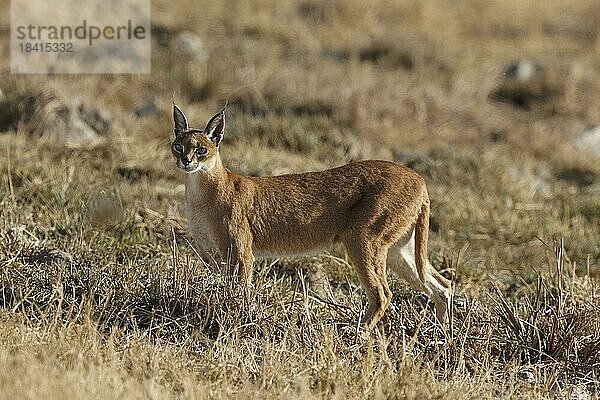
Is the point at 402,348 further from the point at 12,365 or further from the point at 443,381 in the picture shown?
the point at 12,365

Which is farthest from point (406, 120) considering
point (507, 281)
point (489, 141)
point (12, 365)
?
point (12, 365)

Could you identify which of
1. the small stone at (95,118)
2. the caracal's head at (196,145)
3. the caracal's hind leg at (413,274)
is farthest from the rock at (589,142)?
the caracal's head at (196,145)

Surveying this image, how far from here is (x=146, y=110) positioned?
12.4 meters

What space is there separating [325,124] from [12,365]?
293 inches

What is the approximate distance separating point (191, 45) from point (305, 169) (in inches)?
209

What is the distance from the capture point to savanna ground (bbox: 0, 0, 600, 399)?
5.97 metres

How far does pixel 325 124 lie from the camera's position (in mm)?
12414

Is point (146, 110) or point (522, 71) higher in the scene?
point (522, 71)

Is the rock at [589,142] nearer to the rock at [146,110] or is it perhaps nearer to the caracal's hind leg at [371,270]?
the rock at [146,110]

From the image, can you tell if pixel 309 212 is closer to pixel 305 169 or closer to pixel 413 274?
pixel 413 274

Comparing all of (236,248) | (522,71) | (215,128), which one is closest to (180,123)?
(215,128)

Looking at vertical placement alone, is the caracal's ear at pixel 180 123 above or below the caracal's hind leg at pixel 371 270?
above

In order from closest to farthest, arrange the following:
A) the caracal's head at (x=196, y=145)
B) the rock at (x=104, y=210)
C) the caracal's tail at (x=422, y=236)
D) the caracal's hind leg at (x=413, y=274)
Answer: the caracal's head at (x=196, y=145) → the caracal's tail at (x=422, y=236) → the caracal's hind leg at (x=413, y=274) → the rock at (x=104, y=210)

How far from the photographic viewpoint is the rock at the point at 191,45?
15.2 meters
